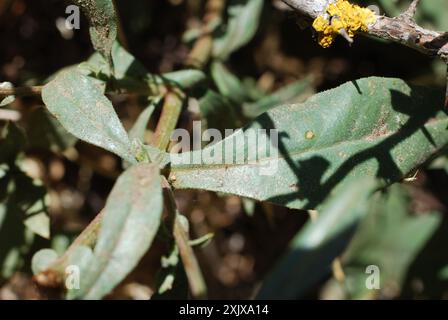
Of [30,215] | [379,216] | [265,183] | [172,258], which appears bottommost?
[379,216]

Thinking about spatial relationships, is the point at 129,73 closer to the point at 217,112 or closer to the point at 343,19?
the point at 217,112

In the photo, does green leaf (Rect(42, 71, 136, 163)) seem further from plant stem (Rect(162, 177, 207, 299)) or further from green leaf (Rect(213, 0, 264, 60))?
green leaf (Rect(213, 0, 264, 60))

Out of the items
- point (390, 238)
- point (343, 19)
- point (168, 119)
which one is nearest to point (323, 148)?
point (343, 19)

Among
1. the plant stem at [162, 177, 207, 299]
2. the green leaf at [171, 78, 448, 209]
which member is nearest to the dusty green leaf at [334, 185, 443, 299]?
the green leaf at [171, 78, 448, 209]

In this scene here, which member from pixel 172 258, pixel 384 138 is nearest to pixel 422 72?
pixel 384 138

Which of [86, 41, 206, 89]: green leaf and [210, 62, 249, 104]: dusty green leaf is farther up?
[86, 41, 206, 89]: green leaf

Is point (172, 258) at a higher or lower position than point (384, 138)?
lower
